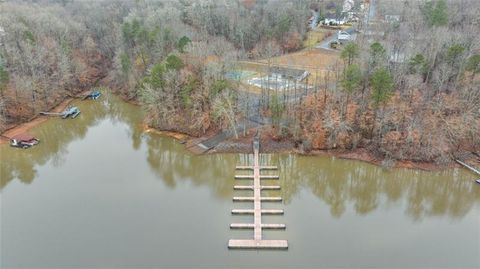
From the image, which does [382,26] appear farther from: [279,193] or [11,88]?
[11,88]

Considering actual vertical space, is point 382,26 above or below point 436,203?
above

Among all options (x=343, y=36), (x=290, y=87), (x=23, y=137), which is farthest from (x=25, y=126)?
(x=343, y=36)

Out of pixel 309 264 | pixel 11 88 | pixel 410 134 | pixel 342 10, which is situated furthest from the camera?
pixel 342 10

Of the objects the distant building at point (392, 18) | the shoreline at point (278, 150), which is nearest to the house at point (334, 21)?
the distant building at point (392, 18)

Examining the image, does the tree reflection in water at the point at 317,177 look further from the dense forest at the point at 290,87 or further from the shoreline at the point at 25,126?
the dense forest at the point at 290,87

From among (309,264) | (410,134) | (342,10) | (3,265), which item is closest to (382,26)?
(342,10)

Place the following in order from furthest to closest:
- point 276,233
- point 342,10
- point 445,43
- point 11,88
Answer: point 342,10 → point 11,88 → point 445,43 → point 276,233
